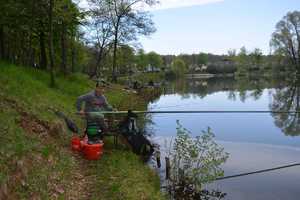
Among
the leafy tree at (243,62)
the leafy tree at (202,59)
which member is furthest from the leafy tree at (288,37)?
the leafy tree at (202,59)

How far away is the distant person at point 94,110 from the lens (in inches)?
336

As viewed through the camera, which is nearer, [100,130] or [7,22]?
[100,130]

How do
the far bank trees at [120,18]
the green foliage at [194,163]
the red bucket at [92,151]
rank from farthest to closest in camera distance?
the far bank trees at [120,18]
the red bucket at [92,151]
the green foliage at [194,163]

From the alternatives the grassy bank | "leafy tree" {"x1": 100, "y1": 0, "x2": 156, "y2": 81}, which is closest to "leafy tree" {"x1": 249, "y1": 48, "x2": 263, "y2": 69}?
"leafy tree" {"x1": 100, "y1": 0, "x2": 156, "y2": 81}

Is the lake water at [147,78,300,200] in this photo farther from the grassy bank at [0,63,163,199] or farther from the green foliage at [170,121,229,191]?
the grassy bank at [0,63,163,199]

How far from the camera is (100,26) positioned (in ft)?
103

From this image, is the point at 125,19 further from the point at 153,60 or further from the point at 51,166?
the point at 153,60

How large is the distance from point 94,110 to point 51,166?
103 inches

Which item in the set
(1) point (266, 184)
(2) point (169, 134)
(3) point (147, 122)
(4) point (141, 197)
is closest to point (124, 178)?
(4) point (141, 197)

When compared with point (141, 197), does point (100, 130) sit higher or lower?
higher

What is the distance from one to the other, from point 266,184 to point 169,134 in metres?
6.78

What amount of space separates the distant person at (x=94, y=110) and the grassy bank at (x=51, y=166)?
0.61 metres

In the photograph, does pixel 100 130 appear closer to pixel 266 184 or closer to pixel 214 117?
pixel 266 184

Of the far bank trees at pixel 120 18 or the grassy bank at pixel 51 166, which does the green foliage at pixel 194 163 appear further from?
the far bank trees at pixel 120 18
